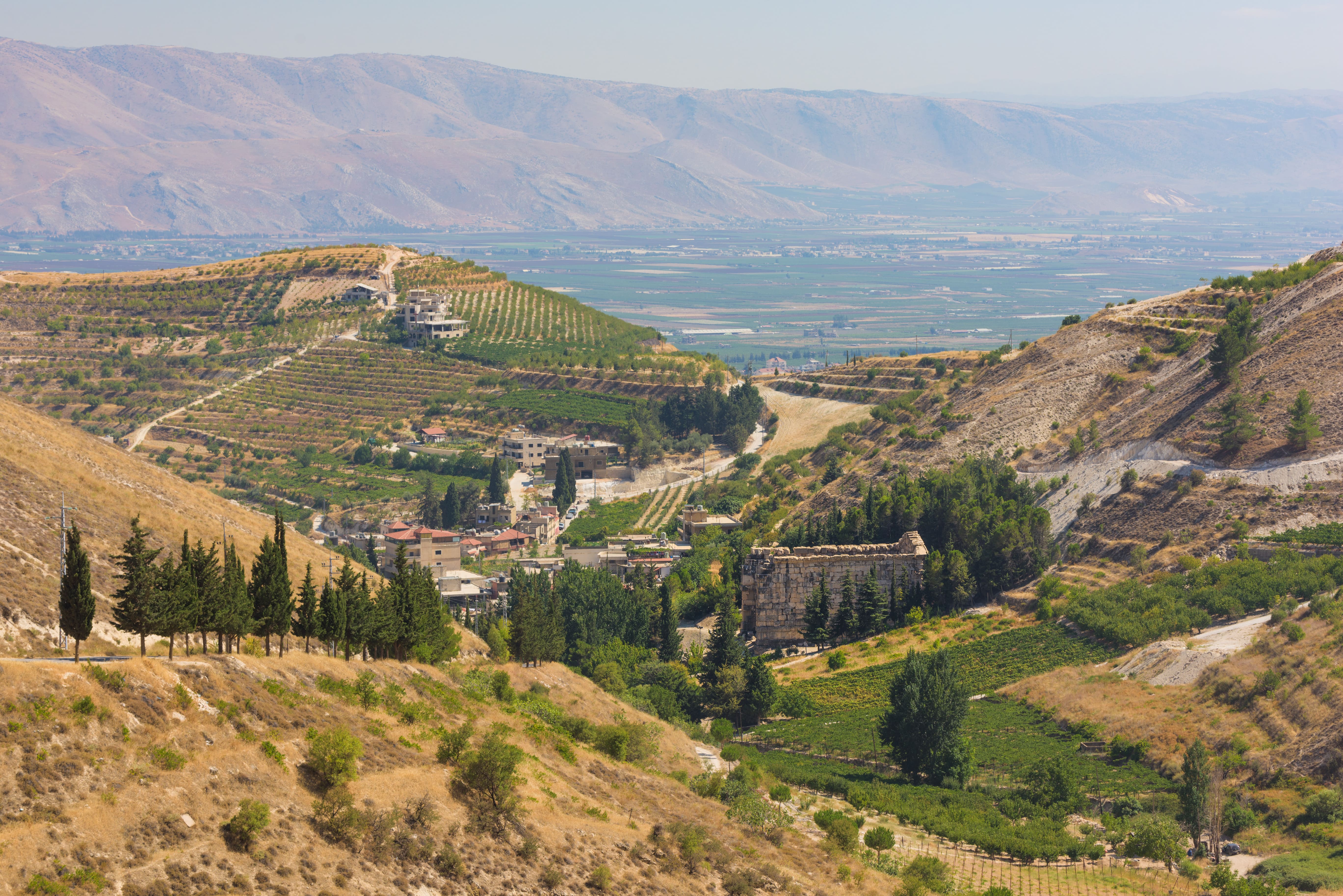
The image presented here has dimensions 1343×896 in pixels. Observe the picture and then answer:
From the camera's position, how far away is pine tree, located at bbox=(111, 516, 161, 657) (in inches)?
1163

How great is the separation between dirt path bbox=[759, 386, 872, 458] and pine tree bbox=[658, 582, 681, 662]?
154ft

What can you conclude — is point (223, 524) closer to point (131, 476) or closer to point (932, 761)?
point (131, 476)

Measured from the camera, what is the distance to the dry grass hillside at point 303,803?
80.6 feet

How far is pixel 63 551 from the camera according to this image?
3312cm

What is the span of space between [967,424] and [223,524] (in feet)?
186

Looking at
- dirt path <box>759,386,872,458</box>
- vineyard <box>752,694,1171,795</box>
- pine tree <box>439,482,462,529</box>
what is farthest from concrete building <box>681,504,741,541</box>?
vineyard <box>752,694,1171,795</box>

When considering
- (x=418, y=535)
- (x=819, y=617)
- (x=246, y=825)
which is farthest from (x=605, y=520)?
(x=246, y=825)

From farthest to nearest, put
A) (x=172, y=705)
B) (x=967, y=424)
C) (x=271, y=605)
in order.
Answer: (x=967, y=424)
(x=271, y=605)
(x=172, y=705)

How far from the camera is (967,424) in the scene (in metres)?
92.4

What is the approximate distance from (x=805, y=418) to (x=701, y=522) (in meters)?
33.8

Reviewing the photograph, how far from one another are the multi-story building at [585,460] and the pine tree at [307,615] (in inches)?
3040

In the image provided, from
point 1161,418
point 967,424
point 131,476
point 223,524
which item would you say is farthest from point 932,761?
point 967,424

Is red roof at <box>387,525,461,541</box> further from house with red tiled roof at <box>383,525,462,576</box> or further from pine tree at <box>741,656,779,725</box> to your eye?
pine tree at <box>741,656,779,725</box>

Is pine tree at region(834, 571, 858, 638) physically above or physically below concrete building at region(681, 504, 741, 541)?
below
